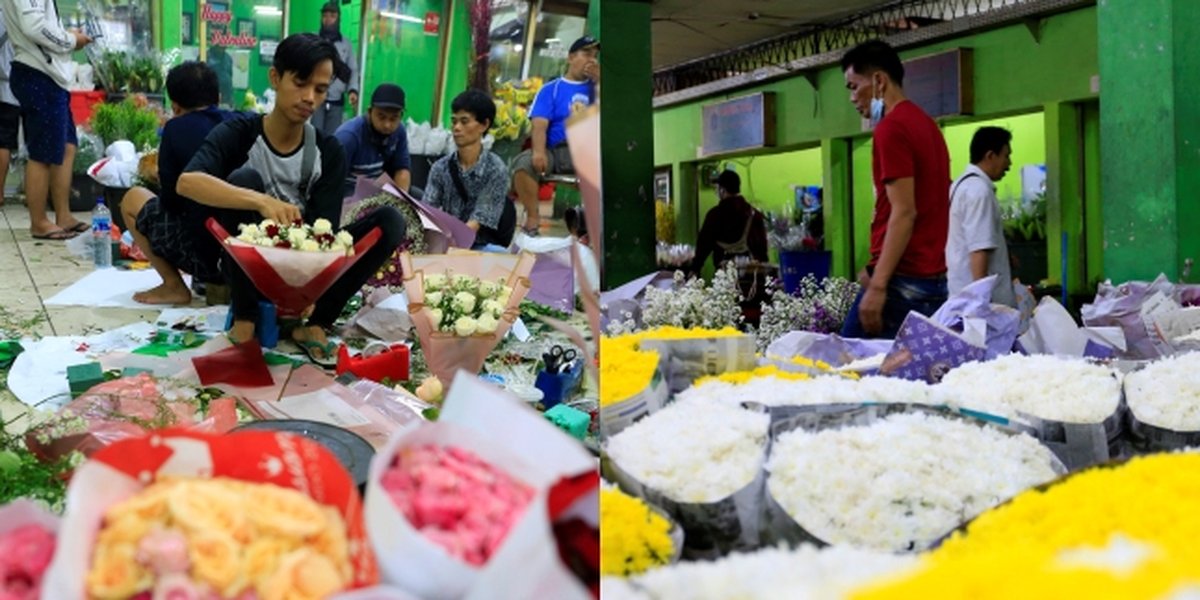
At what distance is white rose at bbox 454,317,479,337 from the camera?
1291mm

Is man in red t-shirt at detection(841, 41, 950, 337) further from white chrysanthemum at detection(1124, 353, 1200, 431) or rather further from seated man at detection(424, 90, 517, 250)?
seated man at detection(424, 90, 517, 250)

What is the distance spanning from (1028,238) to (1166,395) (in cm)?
69

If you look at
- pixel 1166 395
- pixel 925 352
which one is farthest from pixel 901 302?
pixel 1166 395

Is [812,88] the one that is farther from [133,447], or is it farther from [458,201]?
[133,447]

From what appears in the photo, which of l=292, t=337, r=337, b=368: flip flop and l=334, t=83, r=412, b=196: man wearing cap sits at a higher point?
l=334, t=83, r=412, b=196: man wearing cap

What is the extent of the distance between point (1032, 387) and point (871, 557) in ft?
2.06

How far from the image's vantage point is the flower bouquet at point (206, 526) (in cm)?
86

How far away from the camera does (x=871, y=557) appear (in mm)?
1046

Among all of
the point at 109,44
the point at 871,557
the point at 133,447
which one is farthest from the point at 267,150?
the point at 871,557

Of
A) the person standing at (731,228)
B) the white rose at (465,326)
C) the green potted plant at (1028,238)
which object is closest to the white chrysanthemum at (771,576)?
the white rose at (465,326)

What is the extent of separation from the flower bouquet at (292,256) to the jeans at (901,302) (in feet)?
2.81

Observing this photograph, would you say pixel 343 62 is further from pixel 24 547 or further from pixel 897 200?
pixel 897 200

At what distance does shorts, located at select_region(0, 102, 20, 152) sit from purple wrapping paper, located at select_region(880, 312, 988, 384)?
117cm

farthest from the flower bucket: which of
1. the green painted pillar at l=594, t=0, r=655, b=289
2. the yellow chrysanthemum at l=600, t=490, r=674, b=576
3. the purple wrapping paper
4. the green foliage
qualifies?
the green foliage
